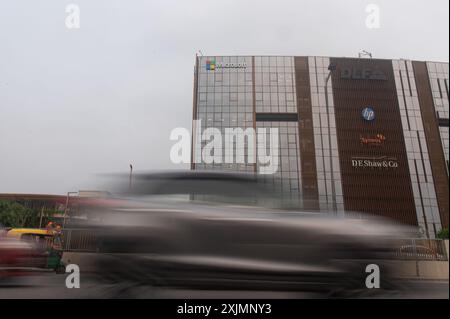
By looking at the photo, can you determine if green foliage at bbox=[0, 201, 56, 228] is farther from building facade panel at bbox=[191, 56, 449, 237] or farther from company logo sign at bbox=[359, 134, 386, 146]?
company logo sign at bbox=[359, 134, 386, 146]

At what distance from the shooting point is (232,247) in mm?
2496

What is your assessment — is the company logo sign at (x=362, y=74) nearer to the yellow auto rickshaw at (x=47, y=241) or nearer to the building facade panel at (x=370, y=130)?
the building facade panel at (x=370, y=130)

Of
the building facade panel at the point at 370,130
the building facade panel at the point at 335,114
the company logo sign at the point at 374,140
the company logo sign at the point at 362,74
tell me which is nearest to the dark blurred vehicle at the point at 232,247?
the building facade panel at the point at 370,130

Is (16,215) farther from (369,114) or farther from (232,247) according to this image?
(369,114)

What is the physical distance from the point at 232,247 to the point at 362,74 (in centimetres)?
2429

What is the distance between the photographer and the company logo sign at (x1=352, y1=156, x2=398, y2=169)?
71.5 feet

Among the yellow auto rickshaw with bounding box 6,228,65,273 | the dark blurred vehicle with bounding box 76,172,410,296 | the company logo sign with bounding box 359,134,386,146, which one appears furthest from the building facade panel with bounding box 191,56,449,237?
the dark blurred vehicle with bounding box 76,172,410,296

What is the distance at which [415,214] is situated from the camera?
2423 cm

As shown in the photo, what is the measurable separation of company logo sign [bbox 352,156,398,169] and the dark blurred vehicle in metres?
20.6

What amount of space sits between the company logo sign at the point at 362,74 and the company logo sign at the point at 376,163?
562 centimetres

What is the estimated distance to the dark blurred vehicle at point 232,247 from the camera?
245 cm

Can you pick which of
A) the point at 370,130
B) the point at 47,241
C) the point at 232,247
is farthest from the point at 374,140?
the point at 232,247

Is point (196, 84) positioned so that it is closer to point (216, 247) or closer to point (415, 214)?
point (415, 214)

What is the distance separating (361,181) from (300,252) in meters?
21.1
